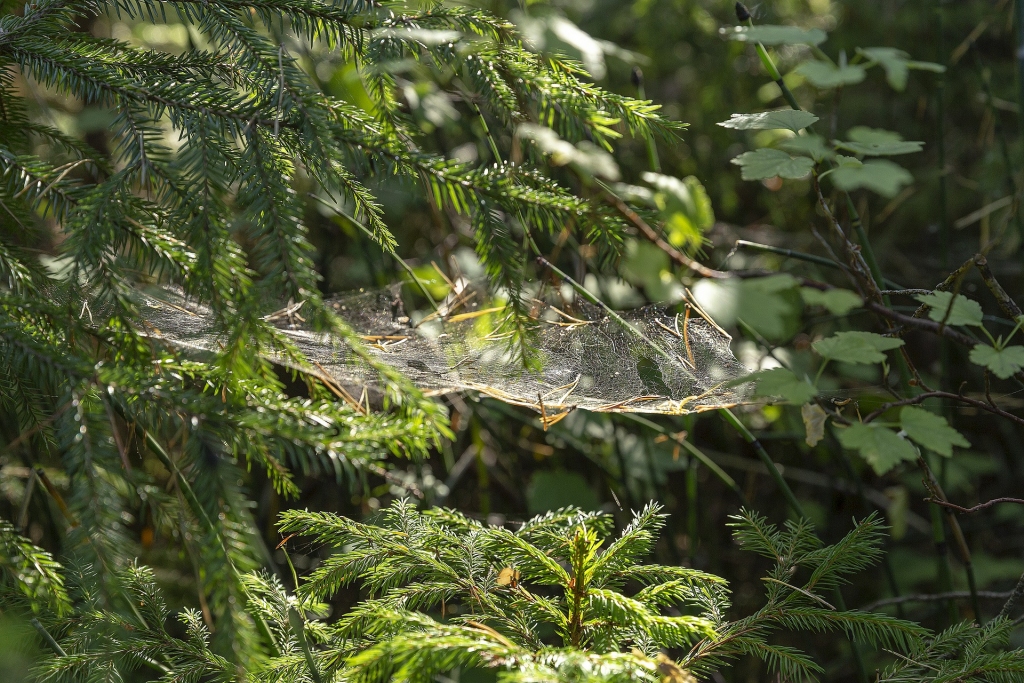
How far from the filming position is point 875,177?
26.3 inches

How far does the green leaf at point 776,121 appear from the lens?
776 millimetres

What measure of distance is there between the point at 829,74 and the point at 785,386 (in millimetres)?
388

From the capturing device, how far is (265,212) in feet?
1.93

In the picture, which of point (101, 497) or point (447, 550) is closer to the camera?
point (101, 497)

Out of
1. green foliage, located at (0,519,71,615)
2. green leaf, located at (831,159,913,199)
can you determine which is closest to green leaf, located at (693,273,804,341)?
green leaf, located at (831,159,913,199)

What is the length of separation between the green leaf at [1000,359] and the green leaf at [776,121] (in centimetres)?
30

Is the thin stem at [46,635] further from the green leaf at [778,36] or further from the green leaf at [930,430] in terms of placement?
the green leaf at [778,36]

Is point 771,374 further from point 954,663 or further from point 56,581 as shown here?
point 56,581

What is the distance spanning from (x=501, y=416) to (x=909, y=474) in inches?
42.4

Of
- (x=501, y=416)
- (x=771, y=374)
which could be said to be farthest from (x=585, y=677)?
(x=501, y=416)

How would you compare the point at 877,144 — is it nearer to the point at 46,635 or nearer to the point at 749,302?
the point at 749,302

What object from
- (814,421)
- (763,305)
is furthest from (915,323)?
(763,305)

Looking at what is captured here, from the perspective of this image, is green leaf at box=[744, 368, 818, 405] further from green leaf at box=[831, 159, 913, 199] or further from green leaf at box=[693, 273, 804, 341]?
green leaf at box=[831, 159, 913, 199]

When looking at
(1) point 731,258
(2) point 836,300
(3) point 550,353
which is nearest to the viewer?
(2) point 836,300
